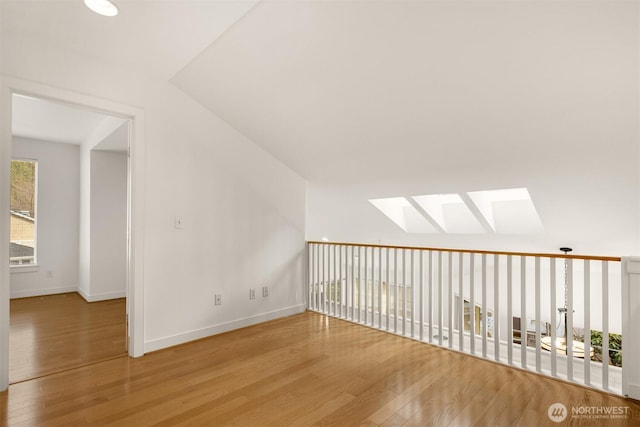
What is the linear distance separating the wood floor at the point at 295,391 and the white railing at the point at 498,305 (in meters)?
0.25

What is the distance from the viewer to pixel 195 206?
339 cm

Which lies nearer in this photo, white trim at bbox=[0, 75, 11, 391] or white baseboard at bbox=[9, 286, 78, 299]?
white trim at bbox=[0, 75, 11, 391]

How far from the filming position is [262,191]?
159 inches

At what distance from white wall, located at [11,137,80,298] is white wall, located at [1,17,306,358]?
12.1 ft

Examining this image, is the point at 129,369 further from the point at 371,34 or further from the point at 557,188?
the point at 557,188

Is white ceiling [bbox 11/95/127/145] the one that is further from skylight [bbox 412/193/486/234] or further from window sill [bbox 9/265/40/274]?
skylight [bbox 412/193/486/234]

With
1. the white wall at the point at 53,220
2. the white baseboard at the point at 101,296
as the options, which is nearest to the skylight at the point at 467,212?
the white baseboard at the point at 101,296

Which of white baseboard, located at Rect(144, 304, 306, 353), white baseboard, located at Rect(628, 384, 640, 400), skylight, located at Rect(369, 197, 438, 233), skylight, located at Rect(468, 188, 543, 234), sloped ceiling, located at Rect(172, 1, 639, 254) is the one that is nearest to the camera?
sloped ceiling, located at Rect(172, 1, 639, 254)

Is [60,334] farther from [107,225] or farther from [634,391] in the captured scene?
[634,391]

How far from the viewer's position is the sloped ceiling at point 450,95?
1.91m

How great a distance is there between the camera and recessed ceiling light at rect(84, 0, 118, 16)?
80.4 inches

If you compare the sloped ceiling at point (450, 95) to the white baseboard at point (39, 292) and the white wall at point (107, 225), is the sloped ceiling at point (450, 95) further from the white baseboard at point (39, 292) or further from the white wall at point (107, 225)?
the white baseboard at point (39, 292)

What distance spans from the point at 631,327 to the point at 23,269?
733cm

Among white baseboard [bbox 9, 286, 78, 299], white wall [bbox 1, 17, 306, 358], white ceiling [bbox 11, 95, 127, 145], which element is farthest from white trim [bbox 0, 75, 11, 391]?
white baseboard [bbox 9, 286, 78, 299]
